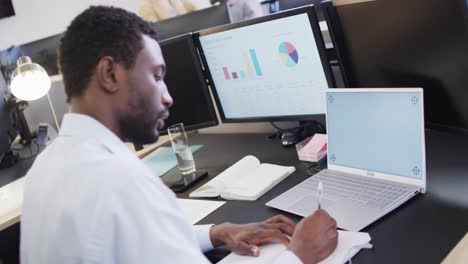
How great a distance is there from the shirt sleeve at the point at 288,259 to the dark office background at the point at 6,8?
4066 mm

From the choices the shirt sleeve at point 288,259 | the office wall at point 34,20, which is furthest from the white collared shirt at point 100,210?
the office wall at point 34,20

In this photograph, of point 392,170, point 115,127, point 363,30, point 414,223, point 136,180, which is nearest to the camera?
point 136,180

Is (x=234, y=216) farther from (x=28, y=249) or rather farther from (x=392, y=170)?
(x=28, y=249)

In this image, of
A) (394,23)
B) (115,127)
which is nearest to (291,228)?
(115,127)

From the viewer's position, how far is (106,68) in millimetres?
794

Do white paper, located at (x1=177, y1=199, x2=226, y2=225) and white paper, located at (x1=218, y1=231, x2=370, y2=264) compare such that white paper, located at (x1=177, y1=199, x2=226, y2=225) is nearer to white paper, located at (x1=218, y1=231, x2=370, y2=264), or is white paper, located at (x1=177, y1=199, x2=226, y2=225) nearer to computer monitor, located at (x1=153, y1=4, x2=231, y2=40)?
white paper, located at (x1=218, y1=231, x2=370, y2=264)

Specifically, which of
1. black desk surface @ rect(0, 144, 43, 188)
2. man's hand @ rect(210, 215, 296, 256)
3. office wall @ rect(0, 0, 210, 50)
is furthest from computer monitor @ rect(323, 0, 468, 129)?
office wall @ rect(0, 0, 210, 50)

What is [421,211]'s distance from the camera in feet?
3.40

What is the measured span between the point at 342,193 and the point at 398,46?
1.32 ft

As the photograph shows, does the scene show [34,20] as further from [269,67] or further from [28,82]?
[269,67]

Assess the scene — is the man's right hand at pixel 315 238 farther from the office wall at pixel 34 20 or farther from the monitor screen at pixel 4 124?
the office wall at pixel 34 20

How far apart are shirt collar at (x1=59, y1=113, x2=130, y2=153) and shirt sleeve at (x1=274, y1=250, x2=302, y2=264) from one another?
0.36 m

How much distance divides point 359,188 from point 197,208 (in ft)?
1.49

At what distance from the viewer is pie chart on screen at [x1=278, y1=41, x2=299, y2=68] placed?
146 cm
